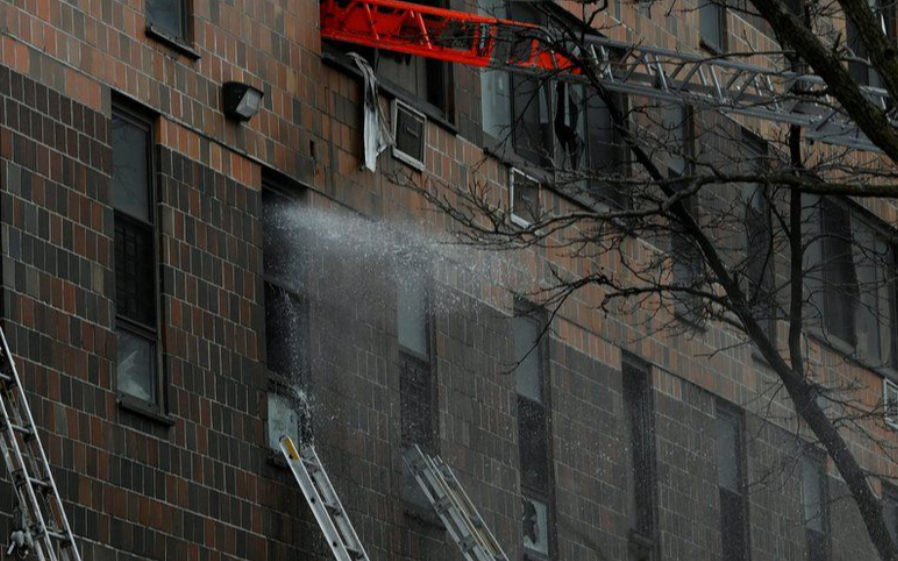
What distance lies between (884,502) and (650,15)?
865cm

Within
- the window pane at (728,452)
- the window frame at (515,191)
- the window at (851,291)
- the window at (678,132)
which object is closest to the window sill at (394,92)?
the window frame at (515,191)

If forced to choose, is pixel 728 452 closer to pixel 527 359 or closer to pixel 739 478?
pixel 739 478

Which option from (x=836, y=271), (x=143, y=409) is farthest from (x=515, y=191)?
(x=836, y=271)

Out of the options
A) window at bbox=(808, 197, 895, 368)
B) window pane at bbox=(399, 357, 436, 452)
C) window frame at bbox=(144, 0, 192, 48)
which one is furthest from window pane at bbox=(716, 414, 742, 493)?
window frame at bbox=(144, 0, 192, 48)

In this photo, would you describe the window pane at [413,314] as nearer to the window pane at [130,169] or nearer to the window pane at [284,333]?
the window pane at [284,333]

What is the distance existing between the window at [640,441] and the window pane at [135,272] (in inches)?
387

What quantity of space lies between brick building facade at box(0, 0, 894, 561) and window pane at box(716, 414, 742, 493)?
4.53 ft

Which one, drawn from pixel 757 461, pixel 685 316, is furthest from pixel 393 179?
pixel 757 461

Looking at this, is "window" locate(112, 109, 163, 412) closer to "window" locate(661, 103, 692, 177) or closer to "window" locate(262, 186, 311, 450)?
"window" locate(262, 186, 311, 450)

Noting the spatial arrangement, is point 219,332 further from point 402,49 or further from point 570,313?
point 570,313

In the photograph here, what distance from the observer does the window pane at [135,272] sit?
2014cm

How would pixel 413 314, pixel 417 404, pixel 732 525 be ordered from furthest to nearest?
pixel 732 525 → pixel 413 314 → pixel 417 404

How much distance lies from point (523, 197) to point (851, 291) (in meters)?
9.87

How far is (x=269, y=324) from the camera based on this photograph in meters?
22.3
